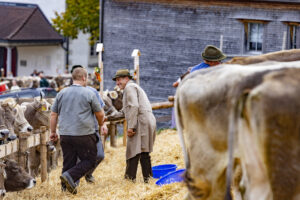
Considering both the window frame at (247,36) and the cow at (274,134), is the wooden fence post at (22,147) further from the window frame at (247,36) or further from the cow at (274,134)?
the window frame at (247,36)

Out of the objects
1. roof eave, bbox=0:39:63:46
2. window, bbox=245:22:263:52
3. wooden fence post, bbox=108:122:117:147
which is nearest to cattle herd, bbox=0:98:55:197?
wooden fence post, bbox=108:122:117:147

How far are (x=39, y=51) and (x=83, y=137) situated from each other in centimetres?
3715

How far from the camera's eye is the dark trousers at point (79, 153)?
858 cm

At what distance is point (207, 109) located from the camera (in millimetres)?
4930

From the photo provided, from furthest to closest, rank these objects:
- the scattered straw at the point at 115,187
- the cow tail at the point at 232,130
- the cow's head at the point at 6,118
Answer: the cow's head at the point at 6,118
the scattered straw at the point at 115,187
the cow tail at the point at 232,130

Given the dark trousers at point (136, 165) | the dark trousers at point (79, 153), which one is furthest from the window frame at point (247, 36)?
the dark trousers at point (79, 153)

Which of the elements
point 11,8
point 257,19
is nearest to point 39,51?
point 11,8

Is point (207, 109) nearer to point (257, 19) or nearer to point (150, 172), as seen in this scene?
point (150, 172)

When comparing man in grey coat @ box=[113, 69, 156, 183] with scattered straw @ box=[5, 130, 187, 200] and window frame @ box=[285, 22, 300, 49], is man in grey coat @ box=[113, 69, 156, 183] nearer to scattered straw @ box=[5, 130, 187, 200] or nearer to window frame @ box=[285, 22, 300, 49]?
scattered straw @ box=[5, 130, 187, 200]

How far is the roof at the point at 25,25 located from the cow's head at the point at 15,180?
31.1 metres

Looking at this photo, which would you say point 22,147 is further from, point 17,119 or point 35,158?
point 35,158

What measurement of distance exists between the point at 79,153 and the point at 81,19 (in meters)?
31.6

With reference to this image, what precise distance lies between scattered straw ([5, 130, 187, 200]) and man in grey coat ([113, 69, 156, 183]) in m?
0.29

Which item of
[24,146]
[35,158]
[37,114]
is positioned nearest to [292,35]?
[37,114]
